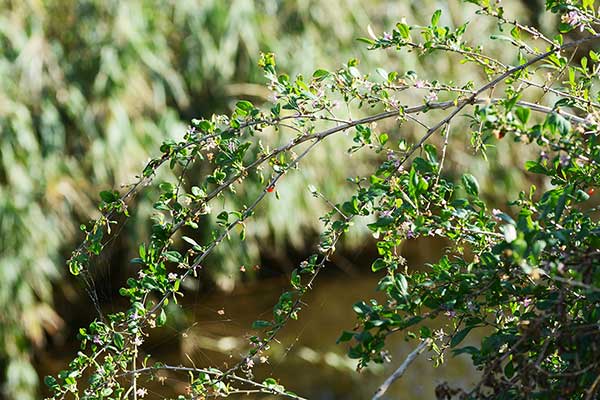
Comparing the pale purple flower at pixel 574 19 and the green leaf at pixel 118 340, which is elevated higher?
the pale purple flower at pixel 574 19

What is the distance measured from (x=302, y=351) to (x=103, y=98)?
1.36 metres

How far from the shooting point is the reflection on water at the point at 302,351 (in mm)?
3332

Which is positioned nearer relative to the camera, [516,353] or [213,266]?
[516,353]

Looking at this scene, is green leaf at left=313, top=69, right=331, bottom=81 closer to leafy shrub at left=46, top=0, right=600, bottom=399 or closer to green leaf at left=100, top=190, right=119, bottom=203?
leafy shrub at left=46, top=0, right=600, bottom=399

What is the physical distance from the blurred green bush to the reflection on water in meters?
0.19

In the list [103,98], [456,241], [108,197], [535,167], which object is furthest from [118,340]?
[103,98]

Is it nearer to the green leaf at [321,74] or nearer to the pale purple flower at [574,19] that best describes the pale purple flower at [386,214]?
the green leaf at [321,74]

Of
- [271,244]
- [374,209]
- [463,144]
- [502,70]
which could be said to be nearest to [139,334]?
[374,209]

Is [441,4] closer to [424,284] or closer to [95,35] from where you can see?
[95,35]

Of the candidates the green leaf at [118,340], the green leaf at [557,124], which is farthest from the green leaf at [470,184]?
the green leaf at [118,340]

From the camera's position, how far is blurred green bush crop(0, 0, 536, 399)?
10.5 feet

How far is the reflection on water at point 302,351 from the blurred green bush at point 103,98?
7.5 inches

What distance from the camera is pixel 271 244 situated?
156 inches

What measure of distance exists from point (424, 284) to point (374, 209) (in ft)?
0.45
